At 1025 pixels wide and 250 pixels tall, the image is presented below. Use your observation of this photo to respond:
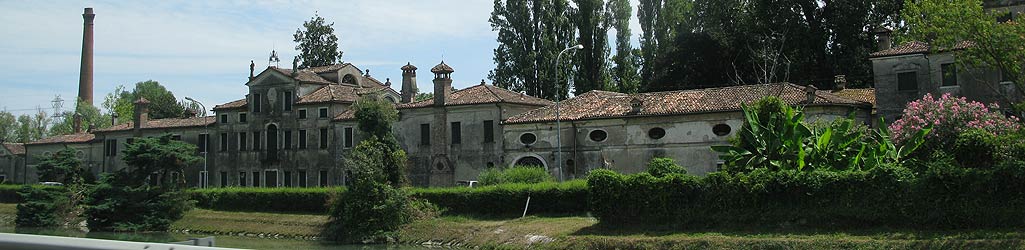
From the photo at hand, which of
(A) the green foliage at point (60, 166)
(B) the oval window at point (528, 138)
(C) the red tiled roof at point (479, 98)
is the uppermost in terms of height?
(C) the red tiled roof at point (479, 98)

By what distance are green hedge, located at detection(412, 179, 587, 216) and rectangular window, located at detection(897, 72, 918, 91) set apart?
15369 millimetres

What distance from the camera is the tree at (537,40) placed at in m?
59.9

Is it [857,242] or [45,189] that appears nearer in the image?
[857,242]

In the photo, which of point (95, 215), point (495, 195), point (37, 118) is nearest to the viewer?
point (495, 195)

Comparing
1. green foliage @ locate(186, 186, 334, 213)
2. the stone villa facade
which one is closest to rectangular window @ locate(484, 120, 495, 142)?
the stone villa facade

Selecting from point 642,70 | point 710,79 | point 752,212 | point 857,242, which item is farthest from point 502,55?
point 857,242

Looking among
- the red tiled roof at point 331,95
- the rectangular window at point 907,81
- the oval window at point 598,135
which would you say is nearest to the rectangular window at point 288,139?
the red tiled roof at point 331,95

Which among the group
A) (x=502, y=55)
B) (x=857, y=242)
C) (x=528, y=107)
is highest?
(x=502, y=55)

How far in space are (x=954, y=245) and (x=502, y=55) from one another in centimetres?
4086

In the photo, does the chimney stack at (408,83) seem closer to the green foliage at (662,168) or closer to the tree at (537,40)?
the tree at (537,40)

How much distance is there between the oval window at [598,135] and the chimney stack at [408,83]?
14.9 meters

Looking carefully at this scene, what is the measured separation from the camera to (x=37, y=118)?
324ft

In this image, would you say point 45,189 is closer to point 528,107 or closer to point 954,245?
point 528,107

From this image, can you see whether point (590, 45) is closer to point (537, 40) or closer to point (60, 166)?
point (537, 40)
